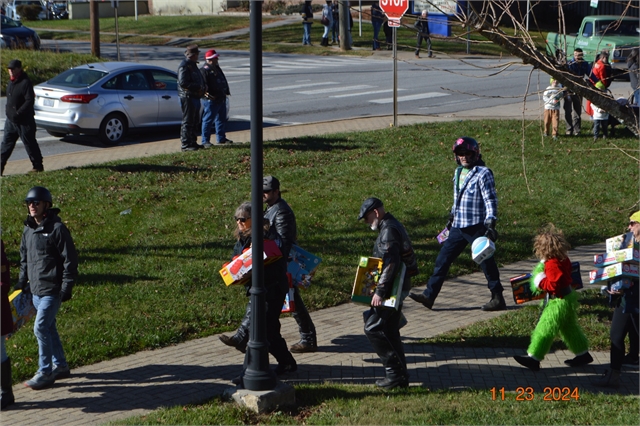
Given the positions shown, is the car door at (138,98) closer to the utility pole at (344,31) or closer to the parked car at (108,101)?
the parked car at (108,101)

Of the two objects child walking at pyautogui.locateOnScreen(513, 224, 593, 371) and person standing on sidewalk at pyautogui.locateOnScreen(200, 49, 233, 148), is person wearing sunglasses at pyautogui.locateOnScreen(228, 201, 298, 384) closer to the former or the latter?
child walking at pyautogui.locateOnScreen(513, 224, 593, 371)

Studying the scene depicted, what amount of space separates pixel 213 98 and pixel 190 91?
0.48 metres

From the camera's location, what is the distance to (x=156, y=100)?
18.2 metres

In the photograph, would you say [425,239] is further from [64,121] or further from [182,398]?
[64,121]

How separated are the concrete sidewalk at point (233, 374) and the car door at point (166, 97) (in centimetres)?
1030

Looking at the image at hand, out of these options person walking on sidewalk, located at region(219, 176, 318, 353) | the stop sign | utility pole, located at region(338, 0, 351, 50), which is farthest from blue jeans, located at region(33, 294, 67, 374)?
utility pole, located at region(338, 0, 351, 50)

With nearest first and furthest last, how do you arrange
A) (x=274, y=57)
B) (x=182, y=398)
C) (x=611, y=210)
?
(x=182, y=398), (x=611, y=210), (x=274, y=57)

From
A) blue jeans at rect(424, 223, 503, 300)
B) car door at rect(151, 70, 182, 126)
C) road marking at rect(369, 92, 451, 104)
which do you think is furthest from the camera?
road marking at rect(369, 92, 451, 104)

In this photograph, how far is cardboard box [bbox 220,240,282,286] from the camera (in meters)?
7.27

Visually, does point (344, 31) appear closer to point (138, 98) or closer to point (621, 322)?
point (138, 98)

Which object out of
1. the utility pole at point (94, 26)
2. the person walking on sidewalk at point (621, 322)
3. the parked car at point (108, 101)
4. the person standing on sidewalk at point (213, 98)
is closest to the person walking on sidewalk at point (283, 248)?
the person walking on sidewalk at point (621, 322)

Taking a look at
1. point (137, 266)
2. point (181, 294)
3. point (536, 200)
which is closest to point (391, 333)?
point (181, 294)

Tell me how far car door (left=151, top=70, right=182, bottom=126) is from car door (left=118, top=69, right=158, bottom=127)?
0.13m

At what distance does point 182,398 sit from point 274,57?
102ft
